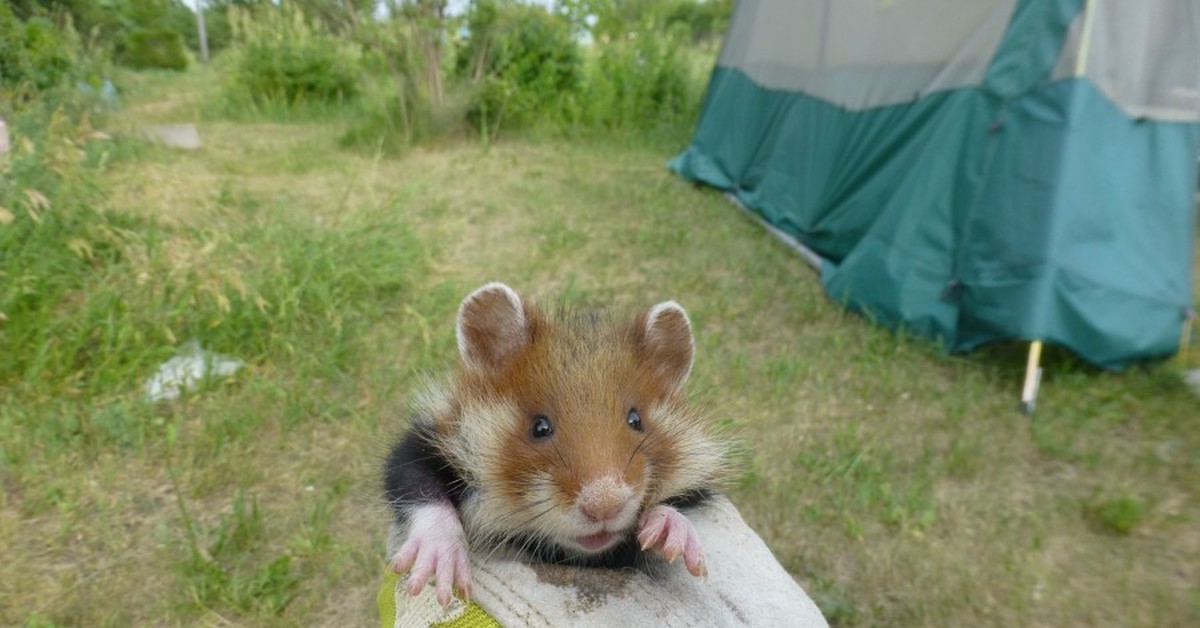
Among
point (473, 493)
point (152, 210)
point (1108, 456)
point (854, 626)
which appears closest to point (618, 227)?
point (152, 210)


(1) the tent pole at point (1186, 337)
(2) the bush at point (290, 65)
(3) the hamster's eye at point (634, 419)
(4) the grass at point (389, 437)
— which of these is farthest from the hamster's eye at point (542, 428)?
(2) the bush at point (290, 65)

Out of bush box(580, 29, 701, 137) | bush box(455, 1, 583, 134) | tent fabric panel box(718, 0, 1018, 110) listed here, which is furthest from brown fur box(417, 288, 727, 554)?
bush box(580, 29, 701, 137)

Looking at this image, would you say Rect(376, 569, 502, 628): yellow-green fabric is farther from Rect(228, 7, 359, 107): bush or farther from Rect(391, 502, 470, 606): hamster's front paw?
Rect(228, 7, 359, 107): bush

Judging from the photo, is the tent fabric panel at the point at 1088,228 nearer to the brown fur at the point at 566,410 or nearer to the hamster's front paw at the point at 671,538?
the brown fur at the point at 566,410

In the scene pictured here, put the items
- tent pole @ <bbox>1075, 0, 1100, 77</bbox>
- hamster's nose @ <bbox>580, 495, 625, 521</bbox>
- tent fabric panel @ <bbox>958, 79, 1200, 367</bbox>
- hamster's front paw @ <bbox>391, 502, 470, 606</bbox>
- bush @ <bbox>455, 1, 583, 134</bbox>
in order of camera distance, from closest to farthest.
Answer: hamster's nose @ <bbox>580, 495, 625, 521</bbox> < hamster's front paw @ <bbox>391, 502, 470, 606</bbox> < tent pole @ <bbox>1075, 0, 1100, 77</bbox> < tent fabric panel @ <bbox>958, 79, 1200, 367</bbox> < bush @ <bbox>455, 1, 583, 134</bbox>

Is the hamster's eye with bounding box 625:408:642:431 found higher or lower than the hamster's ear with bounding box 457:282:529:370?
lower

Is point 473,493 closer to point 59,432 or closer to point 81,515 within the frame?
point 81,515

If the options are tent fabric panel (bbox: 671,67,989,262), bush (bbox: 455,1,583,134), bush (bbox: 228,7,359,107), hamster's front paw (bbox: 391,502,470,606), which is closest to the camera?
hamster's front paw (bbox: 391,502,470,606)
